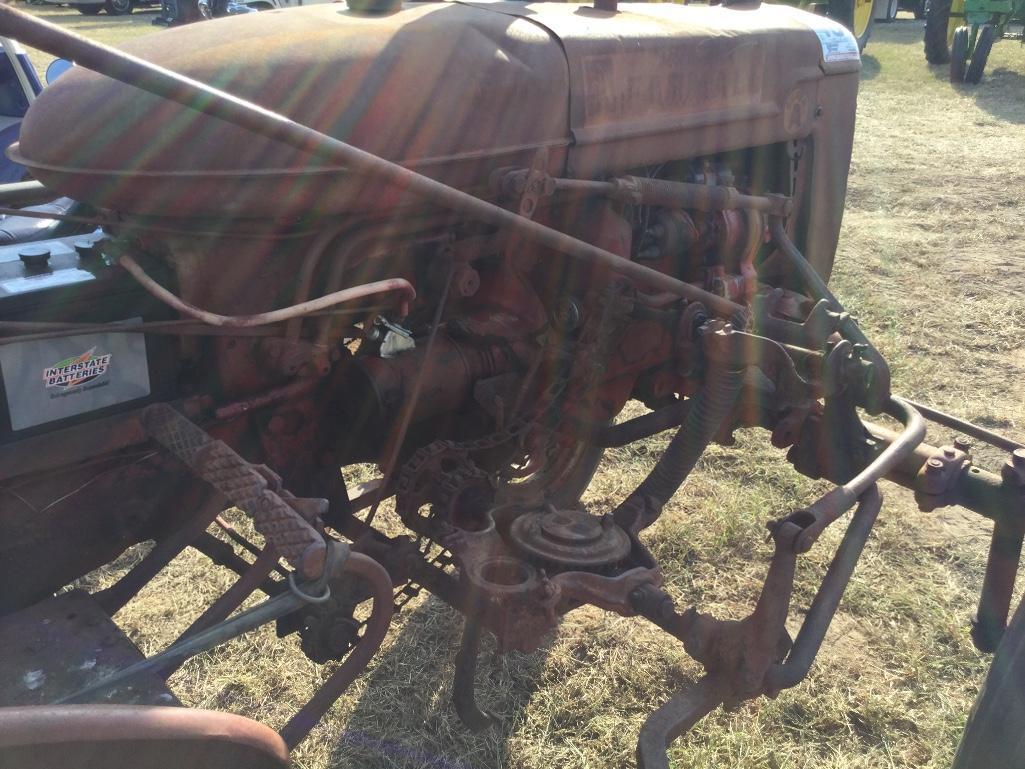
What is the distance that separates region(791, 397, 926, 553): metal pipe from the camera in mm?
1770

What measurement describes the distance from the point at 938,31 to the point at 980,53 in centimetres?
165

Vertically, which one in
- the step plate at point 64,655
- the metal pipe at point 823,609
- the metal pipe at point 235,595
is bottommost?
the metal pipe at point 823,609

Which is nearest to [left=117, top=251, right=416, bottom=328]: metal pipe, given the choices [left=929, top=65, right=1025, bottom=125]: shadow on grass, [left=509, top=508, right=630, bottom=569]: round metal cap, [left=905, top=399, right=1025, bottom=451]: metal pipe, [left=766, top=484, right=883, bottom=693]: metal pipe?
[left=509, top=508, right=630, bottom=569]: round metal cap

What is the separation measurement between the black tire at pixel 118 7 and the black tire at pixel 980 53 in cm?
1703

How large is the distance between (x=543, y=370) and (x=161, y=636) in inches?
54.4

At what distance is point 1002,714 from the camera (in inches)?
71.6

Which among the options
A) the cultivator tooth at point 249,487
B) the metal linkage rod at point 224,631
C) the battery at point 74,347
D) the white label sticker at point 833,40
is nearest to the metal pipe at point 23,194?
the battery at point 74,347

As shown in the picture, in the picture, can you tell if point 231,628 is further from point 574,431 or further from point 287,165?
point 574,431

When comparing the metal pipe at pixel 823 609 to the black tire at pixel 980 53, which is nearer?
the metal pipe at pixel 823 609

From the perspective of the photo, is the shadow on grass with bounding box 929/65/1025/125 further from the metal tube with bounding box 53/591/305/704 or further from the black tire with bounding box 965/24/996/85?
the metal tube with bounding box 53/591/305/704

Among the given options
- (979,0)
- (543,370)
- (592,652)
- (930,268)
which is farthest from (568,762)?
(979,0)

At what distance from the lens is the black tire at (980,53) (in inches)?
437

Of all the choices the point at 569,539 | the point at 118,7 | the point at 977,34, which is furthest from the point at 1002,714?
the point at 118,7

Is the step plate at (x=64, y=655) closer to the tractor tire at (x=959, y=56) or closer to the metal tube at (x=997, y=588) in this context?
the metal tube at (x=997, y=588)
